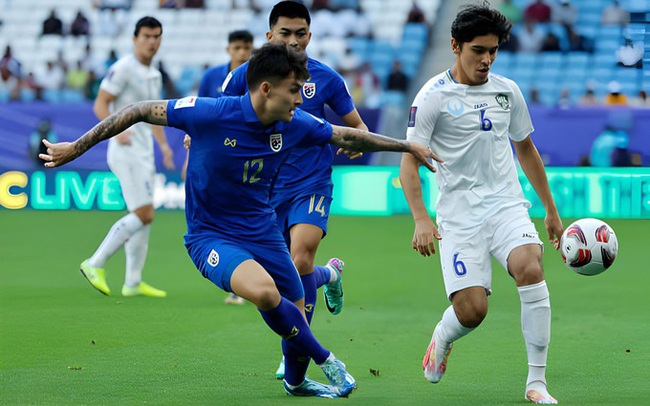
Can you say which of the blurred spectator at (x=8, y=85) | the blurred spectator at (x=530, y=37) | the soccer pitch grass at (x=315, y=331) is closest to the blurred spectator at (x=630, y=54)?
the blurred spectator at (x=530, y=37)

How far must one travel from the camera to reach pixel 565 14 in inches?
906

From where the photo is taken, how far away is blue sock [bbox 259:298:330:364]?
5895mm

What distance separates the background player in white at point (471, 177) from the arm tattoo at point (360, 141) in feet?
1.04

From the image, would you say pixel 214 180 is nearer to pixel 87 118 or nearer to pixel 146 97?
pixel 146 97

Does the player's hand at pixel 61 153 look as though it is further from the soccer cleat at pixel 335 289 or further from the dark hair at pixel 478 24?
the soccer cleat at pixel 335 289

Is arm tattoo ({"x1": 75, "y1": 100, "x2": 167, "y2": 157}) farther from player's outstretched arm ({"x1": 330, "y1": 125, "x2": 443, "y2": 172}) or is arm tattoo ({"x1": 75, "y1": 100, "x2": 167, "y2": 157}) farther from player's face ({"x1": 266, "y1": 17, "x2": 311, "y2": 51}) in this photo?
player's face ({"x1": 266, "y1": 17, "x2": 311, "y2": 51})

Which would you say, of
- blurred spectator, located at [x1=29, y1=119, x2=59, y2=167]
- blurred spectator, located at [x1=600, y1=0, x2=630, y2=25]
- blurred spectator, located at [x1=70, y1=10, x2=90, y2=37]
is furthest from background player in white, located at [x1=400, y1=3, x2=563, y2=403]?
Result: blurred spectator, located at [x1=70, y1=10, x2=90, y2=37]

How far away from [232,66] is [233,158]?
4.51 meters

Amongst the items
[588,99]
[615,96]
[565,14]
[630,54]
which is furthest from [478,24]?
[565,14]

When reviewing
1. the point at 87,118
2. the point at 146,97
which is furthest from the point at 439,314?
the point at 87,118

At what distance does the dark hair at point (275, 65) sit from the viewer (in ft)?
18.9

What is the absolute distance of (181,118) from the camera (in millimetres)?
5879

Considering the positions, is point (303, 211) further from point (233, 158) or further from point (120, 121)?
point (120, 121)

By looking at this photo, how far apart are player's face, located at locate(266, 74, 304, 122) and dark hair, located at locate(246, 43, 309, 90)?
0.03m
